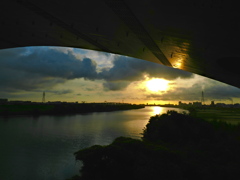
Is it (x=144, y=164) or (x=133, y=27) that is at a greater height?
(x=133, y=27)

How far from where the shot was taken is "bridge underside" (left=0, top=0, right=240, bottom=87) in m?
5.03

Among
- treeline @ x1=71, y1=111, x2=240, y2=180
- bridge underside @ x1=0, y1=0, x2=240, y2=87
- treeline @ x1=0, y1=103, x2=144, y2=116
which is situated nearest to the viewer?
bridge underside @ x1=0, y1=0, x2=240, y2=87

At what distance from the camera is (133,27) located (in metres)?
6.59

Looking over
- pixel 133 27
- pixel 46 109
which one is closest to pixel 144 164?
pixel 133 27

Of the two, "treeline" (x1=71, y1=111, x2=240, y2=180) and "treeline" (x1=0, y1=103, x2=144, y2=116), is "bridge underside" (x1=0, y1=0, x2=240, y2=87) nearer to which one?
"treeline" (x1=71, y1=111, x2=240, y2=180)

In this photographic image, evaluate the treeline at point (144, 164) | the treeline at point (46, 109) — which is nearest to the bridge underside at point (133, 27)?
the treeline at point (144, 164)

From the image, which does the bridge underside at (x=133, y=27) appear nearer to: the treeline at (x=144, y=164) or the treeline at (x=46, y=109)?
the treeline at (x=144, y=164)

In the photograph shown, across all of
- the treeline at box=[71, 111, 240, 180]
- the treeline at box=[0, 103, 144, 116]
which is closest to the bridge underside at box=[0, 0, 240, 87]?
the treeline at box=[71, 111, 240, 180]

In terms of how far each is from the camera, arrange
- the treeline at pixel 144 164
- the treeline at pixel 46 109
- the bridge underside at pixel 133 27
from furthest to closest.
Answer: the treeline at pixel 46 109 → the treeline at pixel 144 164 → the bridge underside at pixel 133 27

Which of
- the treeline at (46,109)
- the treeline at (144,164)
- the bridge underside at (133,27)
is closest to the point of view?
the bridge underside at (133,27)

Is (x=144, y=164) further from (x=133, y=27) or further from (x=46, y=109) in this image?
(x=46, y=109)

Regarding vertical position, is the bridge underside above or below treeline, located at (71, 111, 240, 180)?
above

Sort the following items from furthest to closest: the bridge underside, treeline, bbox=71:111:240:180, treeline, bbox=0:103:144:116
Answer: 1. treeline, bbox=0:103:144:116
2. treeline, bbox=71:111:240:180
3. the bridge underside

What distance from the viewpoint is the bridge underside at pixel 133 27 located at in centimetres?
503
